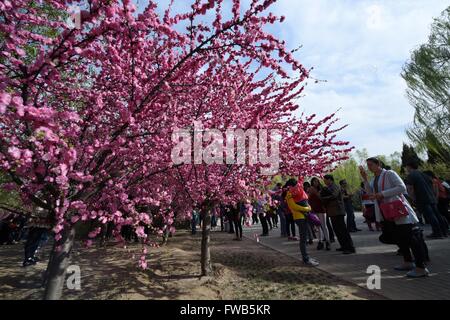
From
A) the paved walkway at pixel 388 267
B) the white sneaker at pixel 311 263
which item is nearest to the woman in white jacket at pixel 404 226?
the paved walkway at pixel 388 267

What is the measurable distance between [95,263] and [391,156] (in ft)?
225

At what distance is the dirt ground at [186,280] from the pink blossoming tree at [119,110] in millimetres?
701

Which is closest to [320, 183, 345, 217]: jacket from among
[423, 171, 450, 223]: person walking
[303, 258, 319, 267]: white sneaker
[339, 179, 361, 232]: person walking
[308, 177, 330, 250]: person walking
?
[308, 177, 330, 250]: person walking

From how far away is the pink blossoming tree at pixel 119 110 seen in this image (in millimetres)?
3023

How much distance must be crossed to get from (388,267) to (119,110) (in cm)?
565

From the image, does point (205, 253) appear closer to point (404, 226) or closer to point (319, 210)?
point (404, 226)

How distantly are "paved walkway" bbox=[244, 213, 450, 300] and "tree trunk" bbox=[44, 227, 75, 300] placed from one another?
4.35m

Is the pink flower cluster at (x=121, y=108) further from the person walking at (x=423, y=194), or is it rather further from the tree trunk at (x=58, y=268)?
the person walking at (x=423, y=194)

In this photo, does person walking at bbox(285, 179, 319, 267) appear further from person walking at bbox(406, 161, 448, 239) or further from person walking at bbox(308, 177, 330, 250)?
person walking at bbox(406, 161, 448, 239)

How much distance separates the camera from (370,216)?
10.9 metres

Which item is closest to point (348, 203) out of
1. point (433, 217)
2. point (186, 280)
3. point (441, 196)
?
point (441, 196)
